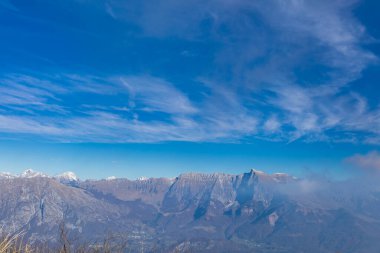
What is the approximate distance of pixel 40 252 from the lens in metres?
44.5

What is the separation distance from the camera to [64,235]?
29609 millimetres

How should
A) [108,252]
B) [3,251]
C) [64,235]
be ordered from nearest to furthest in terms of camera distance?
[3,251], [64,235], [108,252]

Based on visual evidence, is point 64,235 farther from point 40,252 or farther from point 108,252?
point 40,252

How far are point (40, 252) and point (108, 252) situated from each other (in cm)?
1339

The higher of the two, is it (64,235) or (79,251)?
(64,235)

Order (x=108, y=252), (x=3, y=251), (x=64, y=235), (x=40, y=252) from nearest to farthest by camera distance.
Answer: (x=3, y=251) → (x=64, y=235) → (x=108, y=252) → (x=40, y=252)

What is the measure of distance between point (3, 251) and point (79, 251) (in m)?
11.1

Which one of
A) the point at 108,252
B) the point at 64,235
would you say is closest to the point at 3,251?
the point at 64,235

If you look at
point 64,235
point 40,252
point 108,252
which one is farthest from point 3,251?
point 40,252

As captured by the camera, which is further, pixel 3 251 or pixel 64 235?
pixel 64 235

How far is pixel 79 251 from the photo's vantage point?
37844 millimetres

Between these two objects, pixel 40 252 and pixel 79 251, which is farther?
pixel 40 252

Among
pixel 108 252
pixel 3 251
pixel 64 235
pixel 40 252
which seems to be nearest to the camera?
pixel 3 251

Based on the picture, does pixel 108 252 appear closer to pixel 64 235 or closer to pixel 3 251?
pixel 64 235
